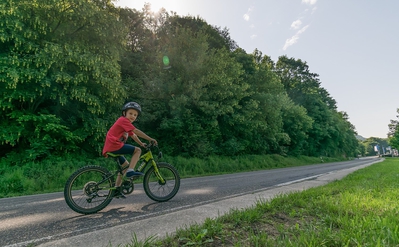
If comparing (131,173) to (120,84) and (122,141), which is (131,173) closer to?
(122,141)

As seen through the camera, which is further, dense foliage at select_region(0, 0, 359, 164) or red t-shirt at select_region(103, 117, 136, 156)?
dense foliage at select_region(0, 0, 359, 164)

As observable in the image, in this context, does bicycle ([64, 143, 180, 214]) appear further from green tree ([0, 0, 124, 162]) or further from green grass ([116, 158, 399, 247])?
green tree ([0, 0, 124, 162])

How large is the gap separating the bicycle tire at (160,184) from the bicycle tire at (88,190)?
0.77m

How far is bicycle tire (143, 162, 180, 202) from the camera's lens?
459cm

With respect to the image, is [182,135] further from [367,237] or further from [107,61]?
[367,237]

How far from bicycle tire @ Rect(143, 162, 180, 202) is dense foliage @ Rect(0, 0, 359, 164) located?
7.54 metres

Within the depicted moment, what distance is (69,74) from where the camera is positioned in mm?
10336

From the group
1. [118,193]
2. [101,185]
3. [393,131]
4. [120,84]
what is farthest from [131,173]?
[393,131]

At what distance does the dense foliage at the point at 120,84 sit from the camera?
30.8 feet

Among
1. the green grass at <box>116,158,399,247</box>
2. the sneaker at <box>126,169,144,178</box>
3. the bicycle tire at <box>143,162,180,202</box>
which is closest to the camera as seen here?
the green grass at <box>116,158,399,247</box>

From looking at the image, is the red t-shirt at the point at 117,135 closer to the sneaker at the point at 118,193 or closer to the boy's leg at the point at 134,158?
the boy's leg at the point at 134,158

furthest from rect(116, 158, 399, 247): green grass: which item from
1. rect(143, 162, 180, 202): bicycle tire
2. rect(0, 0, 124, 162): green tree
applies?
rect(0, 0, 124, 162): green tree

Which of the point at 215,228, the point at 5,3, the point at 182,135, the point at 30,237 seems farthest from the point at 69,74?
the point at 215,228

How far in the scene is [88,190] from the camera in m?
3.84
